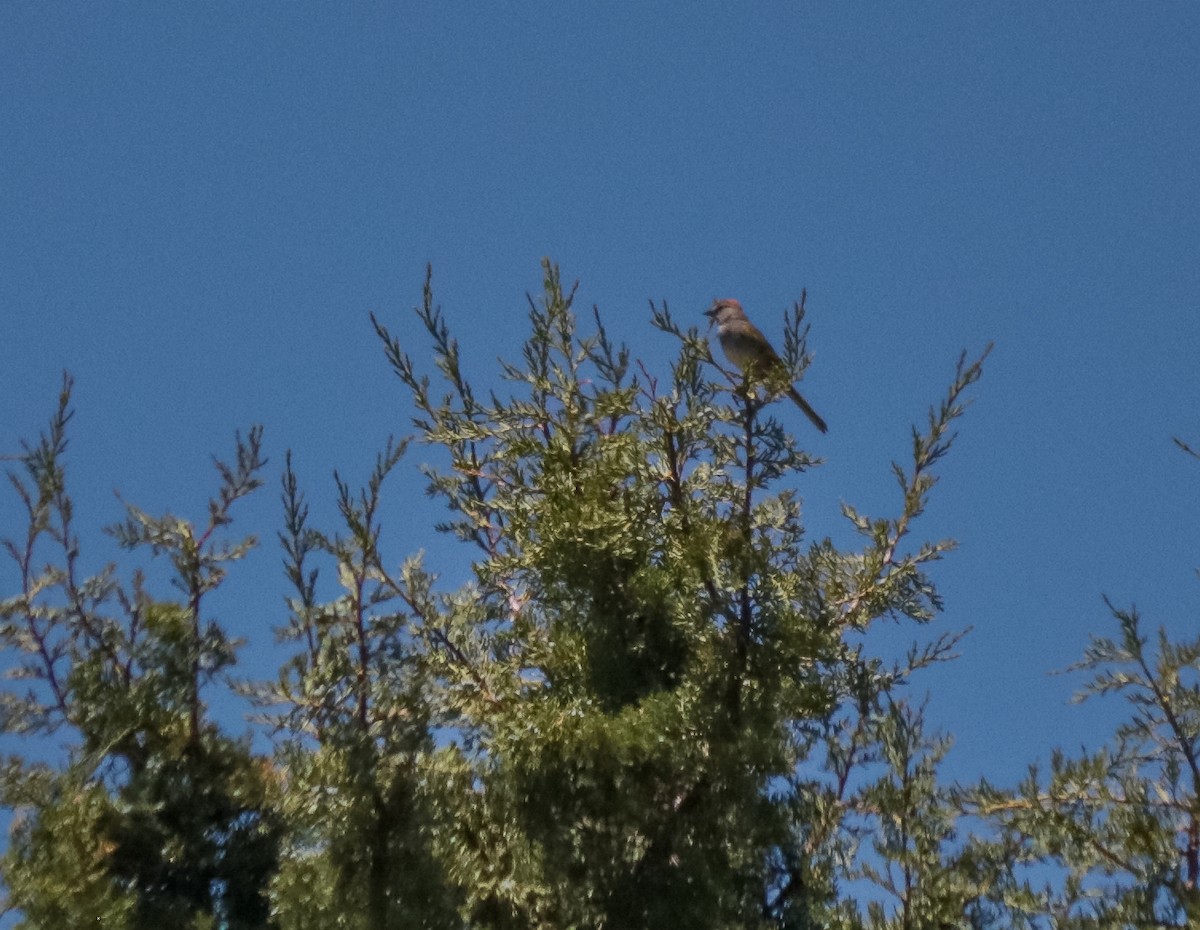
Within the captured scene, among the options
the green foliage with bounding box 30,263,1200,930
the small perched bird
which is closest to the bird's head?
the small perched bird

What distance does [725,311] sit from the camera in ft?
28.1

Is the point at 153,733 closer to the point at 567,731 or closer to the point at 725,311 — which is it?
the point at 567,731

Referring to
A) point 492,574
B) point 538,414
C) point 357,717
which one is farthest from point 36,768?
point 538,414

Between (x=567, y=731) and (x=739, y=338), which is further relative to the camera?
(x=739, y=338)

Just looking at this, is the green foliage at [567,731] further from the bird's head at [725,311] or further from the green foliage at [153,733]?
the bird's head at [725,311]

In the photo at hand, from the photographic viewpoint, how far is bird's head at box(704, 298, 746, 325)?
848cm

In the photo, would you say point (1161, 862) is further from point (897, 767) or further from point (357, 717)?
point (357, 717)

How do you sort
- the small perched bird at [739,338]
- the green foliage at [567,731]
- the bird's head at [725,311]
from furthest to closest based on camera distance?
the bird's head at [725,311]
the small perched bird at [739,338]
the green foliage at [567,731]

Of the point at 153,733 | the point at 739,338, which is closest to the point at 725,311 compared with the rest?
the point at 739,338

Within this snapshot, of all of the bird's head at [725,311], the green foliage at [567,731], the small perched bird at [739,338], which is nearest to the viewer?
the green foliage at [567,731]

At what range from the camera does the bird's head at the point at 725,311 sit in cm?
848

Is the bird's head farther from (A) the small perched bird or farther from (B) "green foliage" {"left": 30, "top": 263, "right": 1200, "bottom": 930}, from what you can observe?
(B) "green foliage" {"left": 30, "top": 263, "right": 1200, "bottom": 930}

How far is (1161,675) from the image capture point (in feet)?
11.6

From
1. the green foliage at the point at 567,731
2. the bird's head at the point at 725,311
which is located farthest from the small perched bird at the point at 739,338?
the green foliage at the point at 567,731
